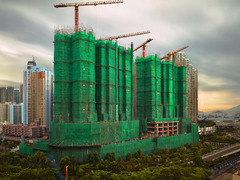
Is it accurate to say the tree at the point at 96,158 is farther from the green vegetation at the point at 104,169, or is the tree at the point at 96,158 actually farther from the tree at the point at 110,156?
the tree at the point at 110,156

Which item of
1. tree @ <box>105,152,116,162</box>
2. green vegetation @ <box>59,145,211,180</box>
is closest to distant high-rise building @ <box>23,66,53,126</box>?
green vegetation @ <box>59,145,211,180</box>

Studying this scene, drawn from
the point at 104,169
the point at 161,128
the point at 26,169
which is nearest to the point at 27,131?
the point at 161,128

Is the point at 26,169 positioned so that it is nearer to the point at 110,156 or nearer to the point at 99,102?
the point at 110,156

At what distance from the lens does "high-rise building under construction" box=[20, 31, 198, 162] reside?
8738 cm

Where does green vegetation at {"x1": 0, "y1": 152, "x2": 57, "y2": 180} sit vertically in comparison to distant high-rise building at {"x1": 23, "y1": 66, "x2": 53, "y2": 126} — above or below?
below

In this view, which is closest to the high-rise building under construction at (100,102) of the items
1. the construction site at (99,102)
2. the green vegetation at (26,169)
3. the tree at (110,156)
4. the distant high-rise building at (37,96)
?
the construction site at (99,102)

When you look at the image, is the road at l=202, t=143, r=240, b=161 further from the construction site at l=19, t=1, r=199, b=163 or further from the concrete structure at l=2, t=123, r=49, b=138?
the concrete structure at l=2, t=123, r=49, b=138

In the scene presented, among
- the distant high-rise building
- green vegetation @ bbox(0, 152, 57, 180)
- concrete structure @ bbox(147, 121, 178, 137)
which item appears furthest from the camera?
the distant high-rise building

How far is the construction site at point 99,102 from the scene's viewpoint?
87438mm

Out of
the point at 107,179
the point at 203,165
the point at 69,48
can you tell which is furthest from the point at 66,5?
the point at 203,165

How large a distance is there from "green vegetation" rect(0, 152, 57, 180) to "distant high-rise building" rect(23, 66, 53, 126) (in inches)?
3971

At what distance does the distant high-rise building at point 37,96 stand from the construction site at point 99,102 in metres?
81.9

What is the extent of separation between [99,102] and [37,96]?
10122 centimetres

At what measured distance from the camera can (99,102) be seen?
335 ft
